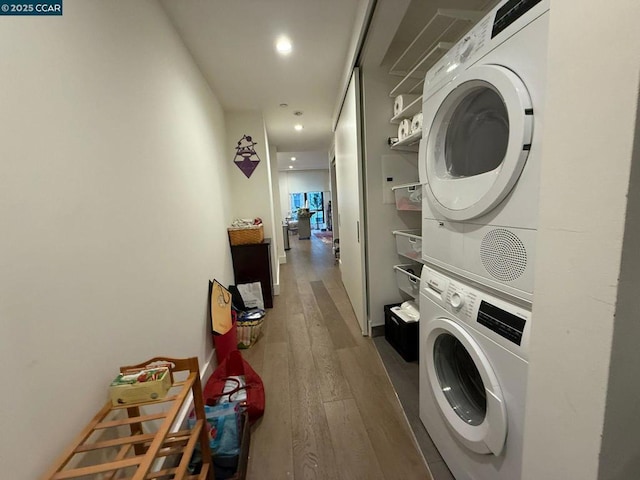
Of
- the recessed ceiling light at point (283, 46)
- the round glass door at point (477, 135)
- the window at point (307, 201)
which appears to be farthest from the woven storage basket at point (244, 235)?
the window at point (307, 201)

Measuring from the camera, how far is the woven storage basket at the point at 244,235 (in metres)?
2.90

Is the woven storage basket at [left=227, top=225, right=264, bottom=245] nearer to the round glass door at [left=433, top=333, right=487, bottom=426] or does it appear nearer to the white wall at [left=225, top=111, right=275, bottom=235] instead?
the white wall at [left=225, top=111, right=275, bottom=235]

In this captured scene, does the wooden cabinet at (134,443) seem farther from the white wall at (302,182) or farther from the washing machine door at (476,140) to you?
the white wall at (302,182)

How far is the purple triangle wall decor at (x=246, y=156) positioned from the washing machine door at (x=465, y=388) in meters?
2.85

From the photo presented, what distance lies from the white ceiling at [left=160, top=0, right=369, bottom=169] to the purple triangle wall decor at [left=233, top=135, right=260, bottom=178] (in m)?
0.38

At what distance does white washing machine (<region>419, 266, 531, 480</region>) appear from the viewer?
0.75m

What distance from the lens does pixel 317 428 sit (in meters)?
1.43

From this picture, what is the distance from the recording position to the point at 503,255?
0.77 metres

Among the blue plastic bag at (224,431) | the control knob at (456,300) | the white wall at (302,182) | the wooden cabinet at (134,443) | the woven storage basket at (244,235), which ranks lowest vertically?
the blue plastic bag at (224,431)

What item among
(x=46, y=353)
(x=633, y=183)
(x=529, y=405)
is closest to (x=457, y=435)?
(x=529, y=405)

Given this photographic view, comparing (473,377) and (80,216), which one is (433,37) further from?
(80,216)

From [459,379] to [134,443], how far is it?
1.29 metres

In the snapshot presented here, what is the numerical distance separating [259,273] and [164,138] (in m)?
1.85

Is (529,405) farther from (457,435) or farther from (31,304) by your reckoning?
(31,304)
